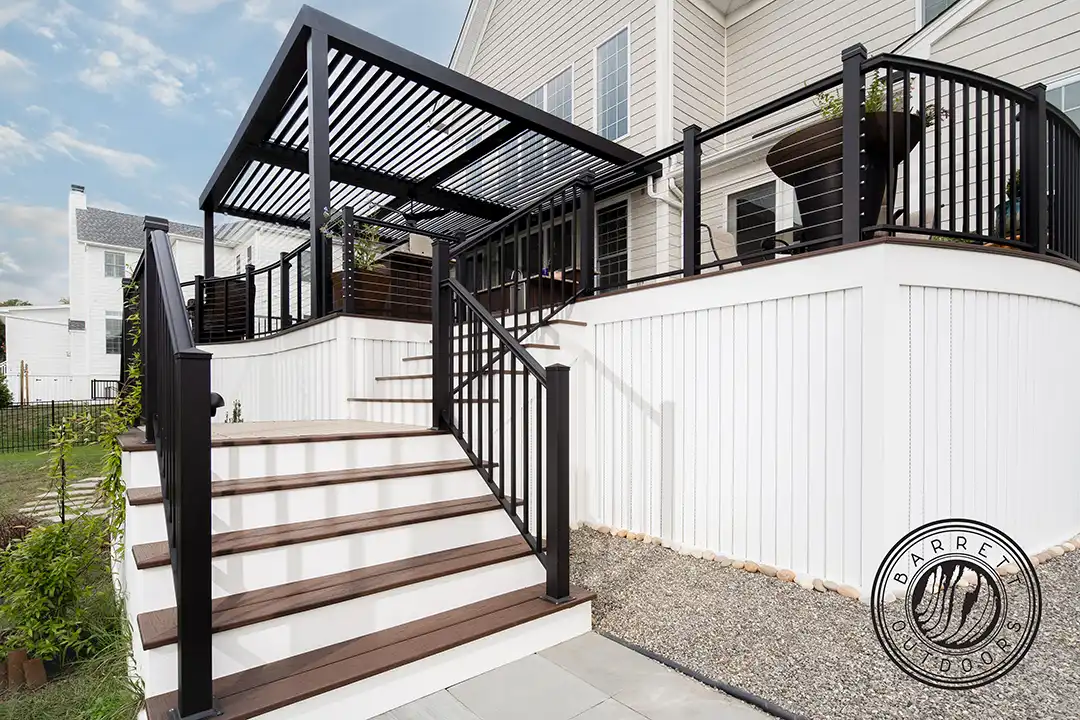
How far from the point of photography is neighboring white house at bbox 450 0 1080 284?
15.8ft

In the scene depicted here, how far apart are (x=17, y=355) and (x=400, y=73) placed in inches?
844

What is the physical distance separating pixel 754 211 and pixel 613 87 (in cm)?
253

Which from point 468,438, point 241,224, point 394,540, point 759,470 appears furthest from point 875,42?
point 241,224

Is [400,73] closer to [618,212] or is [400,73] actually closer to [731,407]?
[618,212]

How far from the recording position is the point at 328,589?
2.07m

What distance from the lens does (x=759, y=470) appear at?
2994 mm

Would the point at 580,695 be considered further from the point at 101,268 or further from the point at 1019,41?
the point at 101,268

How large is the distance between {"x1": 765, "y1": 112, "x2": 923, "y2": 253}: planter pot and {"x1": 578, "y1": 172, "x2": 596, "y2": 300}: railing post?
4.18 feet

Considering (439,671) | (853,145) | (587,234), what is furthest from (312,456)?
(853,145)

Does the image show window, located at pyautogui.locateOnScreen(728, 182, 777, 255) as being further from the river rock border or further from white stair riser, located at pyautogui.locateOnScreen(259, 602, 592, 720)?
white stair riser, located at pyautogui.locateOnScreen(259, 602, 592, 720)

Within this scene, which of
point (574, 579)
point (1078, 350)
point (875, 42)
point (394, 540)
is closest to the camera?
point (394, 540)

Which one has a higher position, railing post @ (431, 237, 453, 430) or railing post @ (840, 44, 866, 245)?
railing post @ (840, 44, 866, 245)

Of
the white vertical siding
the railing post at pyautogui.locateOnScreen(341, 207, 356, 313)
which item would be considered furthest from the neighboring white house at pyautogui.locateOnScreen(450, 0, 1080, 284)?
the railing post at pyautogui.locateOnScreen(341, 207, 356, 313)

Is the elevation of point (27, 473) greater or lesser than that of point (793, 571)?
lesser
